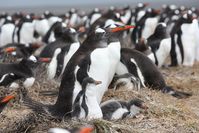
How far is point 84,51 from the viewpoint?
22.2 feet

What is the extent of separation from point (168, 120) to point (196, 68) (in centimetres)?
474

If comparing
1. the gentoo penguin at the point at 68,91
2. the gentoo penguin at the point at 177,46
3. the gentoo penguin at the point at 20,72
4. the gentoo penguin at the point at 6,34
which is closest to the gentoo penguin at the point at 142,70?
the gentoo penguin at the point at 68,91

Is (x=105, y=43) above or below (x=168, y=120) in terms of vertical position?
above

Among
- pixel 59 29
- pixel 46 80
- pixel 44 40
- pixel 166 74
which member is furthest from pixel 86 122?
pixel 44 40

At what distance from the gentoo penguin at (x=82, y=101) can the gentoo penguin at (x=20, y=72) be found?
1.82m

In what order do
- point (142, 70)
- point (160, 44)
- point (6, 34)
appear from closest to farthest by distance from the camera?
point (142, 70), point (160, 44), point (6, 34)

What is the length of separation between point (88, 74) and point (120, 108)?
53cm

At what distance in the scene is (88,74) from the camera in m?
6.56

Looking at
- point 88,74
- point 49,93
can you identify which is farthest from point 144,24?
point 88,74

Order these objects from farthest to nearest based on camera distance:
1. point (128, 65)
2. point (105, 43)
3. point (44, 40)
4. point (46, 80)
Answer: point (44, 40), point (46, 80), point (128, 65), point (105, 43)

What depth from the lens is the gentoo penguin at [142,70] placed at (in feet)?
26.0

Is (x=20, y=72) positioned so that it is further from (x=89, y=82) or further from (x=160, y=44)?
(x=160, y=44)

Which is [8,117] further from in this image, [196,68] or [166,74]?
[196,68]

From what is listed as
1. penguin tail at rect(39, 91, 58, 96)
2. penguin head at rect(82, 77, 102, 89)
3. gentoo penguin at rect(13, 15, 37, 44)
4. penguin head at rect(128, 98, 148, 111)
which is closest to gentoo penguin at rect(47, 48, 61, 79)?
penguin tail at rect(39, 91, 58, 96)
